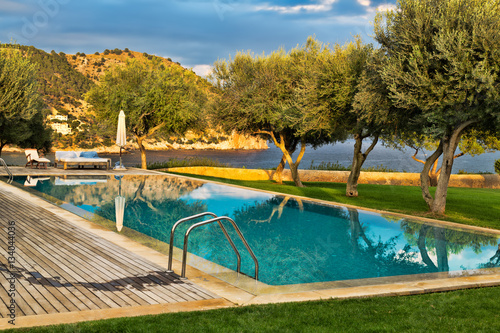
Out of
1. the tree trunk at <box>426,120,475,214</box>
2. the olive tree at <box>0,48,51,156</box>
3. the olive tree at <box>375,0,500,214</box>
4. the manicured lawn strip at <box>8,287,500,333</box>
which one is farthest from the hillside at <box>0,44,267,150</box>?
the manicured lawn strip at <box>8,287,500,333</box>

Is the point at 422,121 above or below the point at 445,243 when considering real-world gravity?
above

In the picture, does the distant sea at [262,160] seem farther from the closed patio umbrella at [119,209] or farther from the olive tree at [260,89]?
the closed patio umbrella at [119,209]

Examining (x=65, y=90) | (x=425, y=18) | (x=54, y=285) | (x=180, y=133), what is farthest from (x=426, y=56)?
(x=65, y=90)

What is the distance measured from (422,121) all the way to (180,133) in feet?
62.2

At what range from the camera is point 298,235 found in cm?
997

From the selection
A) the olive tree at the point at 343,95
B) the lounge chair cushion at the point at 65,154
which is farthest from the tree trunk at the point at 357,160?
the lounge chair cushion at the point at 65,154

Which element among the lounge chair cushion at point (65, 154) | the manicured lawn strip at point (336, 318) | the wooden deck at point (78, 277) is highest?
the lounge chair cushion at point (65, 154)

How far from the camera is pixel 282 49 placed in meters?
21.3

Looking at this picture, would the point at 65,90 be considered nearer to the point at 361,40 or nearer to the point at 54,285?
the point at 361,40

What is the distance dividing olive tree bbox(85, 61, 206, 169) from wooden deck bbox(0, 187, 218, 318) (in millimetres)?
18729

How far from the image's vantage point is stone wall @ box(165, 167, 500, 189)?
2770 centimetres

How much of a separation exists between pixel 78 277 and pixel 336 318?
3.25 m

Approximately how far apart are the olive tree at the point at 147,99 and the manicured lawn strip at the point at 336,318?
2231 cm

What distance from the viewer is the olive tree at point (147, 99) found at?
1021 inches
